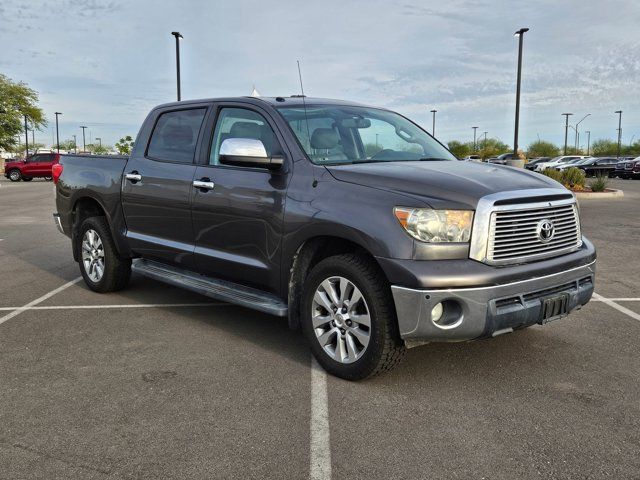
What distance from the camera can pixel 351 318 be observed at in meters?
3.99

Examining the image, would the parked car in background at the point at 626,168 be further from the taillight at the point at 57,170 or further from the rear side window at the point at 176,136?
the rear side window at the point at 176,136

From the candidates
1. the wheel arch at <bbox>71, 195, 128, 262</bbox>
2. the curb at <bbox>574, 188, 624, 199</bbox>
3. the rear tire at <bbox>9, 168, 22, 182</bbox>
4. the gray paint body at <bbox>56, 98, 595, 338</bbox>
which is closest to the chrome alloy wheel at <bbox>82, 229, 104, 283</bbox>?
the wheel arch at <bbox>71, 195, 128, 262</bbox>

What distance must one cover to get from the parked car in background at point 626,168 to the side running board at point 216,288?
1468 inches

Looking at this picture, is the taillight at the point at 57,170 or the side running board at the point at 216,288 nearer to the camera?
Answer: the side running board at the point at 216,288

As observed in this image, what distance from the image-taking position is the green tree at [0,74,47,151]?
60.0 meters

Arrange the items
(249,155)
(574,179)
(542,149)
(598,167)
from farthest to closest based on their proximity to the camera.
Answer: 1. (542,149)
2. (598,167)
3. (574,179)
4. (249,155)

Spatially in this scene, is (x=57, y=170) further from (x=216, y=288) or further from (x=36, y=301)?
(x=216, y=288)

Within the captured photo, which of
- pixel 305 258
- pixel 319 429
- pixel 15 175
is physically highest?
pixel 305 258

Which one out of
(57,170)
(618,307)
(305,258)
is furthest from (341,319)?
(57,170)

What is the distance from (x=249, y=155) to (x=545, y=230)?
2.05m

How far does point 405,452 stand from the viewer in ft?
10.3

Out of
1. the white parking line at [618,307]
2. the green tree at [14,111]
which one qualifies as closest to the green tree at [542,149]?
the green tree at [14,111]

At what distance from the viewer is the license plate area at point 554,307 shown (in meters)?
3.90

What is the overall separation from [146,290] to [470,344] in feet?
12.1
